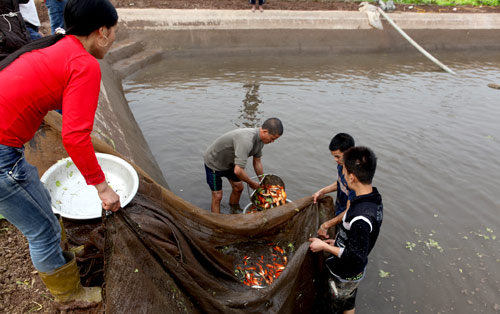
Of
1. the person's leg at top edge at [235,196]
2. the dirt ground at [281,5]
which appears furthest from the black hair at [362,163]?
the dirt ground at [281,5]

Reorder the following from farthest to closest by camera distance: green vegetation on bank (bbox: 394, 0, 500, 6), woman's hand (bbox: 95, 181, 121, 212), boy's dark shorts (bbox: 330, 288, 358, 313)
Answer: green vegetation on bank (bbox: 394, 0, 500, 6) → boy's dark shorts (bbox: 330, 288, 358, 313) → woman's hand (bbox: 95, 181, 121, 212)

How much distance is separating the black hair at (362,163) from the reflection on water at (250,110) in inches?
201

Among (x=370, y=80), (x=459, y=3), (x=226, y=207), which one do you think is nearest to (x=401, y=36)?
(x=370, y=80)

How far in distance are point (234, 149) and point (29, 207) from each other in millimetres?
2694

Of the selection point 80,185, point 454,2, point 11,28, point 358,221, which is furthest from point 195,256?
point 454,2

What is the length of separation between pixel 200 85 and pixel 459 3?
18422mm

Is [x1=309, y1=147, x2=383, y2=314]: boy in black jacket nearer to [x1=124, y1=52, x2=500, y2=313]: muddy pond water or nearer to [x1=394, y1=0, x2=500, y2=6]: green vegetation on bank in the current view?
[x1=124, y1=52, x2=500, y2=313]: muddy pond water

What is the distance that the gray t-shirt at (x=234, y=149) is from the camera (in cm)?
407

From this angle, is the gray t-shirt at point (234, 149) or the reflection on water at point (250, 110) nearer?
the gray t-shirt at point (234, 149)

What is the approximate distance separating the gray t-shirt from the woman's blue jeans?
92.0 inches

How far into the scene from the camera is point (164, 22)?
12914 millimetres

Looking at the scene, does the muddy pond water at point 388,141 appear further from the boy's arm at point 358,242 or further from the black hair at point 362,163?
the black hair at point 362,163

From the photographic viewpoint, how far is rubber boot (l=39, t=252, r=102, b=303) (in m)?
2.14

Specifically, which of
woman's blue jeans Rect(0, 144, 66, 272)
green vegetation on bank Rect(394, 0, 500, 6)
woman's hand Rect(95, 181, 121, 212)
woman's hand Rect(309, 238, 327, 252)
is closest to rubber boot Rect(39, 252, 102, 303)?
woman's blue jeans Rect(0, 144, 66, 272)
